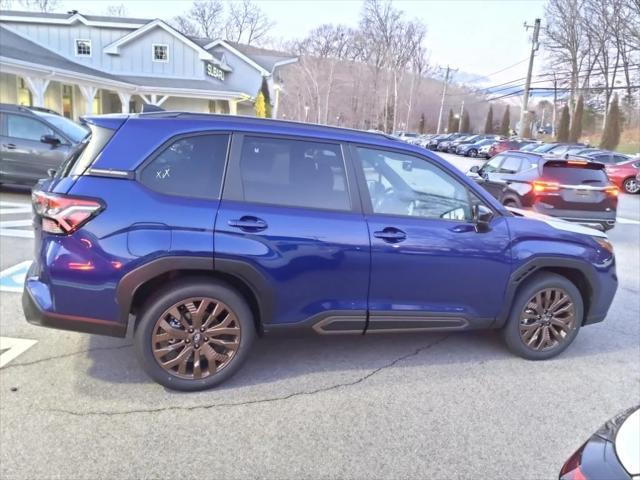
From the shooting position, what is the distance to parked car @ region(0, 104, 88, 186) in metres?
9.62

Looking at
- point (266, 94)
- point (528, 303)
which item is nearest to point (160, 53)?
point (266, 94)

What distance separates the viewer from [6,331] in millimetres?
4145

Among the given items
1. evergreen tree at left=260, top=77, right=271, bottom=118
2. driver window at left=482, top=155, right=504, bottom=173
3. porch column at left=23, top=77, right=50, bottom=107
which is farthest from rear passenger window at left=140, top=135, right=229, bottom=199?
evergreen tree at left=260, top=77, right=271, bottom=118

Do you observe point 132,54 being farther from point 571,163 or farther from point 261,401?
point 261,401

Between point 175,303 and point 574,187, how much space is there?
8.03 metres

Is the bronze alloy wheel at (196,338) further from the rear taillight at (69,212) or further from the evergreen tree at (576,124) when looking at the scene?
the evergreen tree at (576,124)

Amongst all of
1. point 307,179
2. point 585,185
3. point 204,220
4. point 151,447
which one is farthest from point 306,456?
point 585,185

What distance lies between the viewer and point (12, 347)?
152 inches

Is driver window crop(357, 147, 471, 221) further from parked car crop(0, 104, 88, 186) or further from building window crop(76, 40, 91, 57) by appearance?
building window crop(76, 40, 91, 57)

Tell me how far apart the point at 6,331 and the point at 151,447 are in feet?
7.17

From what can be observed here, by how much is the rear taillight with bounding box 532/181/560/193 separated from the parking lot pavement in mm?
4921

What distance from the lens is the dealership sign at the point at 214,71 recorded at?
2894 cm

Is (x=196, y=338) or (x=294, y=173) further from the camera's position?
(x=294, y=173)

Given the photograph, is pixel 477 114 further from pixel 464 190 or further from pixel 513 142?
pixel 464 190
